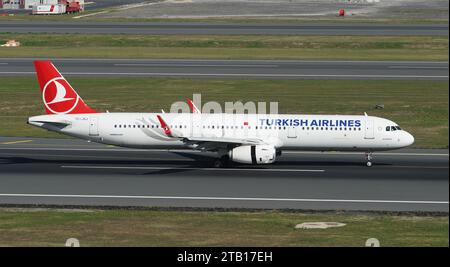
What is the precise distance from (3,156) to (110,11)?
13601 cm

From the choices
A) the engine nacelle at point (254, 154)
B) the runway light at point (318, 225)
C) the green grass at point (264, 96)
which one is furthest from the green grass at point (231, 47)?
the runway light at point (318, 225)

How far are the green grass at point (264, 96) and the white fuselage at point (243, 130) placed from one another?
1154 cm

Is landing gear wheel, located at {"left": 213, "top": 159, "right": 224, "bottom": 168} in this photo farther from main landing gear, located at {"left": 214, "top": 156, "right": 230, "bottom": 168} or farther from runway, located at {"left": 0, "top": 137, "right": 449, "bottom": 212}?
runway, located at {"left": 0, "top": 137, "right": 449, "bottom": 212}

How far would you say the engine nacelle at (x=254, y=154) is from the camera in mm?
57125

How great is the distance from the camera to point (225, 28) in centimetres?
15138

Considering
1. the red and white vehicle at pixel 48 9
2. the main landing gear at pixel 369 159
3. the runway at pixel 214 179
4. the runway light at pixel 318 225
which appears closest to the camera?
the runway light at pixel 318 225

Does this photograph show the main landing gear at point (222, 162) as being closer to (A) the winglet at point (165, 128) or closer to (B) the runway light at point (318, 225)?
(A) the winglet at point (165, 128)

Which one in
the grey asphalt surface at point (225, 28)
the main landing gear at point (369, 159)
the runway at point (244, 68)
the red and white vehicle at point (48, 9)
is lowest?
the main landing gear at point (369, 159)

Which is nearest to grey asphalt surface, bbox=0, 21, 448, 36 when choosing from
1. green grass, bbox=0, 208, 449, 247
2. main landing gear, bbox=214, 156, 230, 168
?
main landing gear, bbox=214, 156, 230, 168

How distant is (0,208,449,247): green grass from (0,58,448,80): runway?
198 feet

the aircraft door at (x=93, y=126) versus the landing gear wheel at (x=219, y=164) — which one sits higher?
the aircraft door at (x=93, y=126)

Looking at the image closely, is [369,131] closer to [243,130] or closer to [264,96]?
[243,130]

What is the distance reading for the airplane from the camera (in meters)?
59.2
